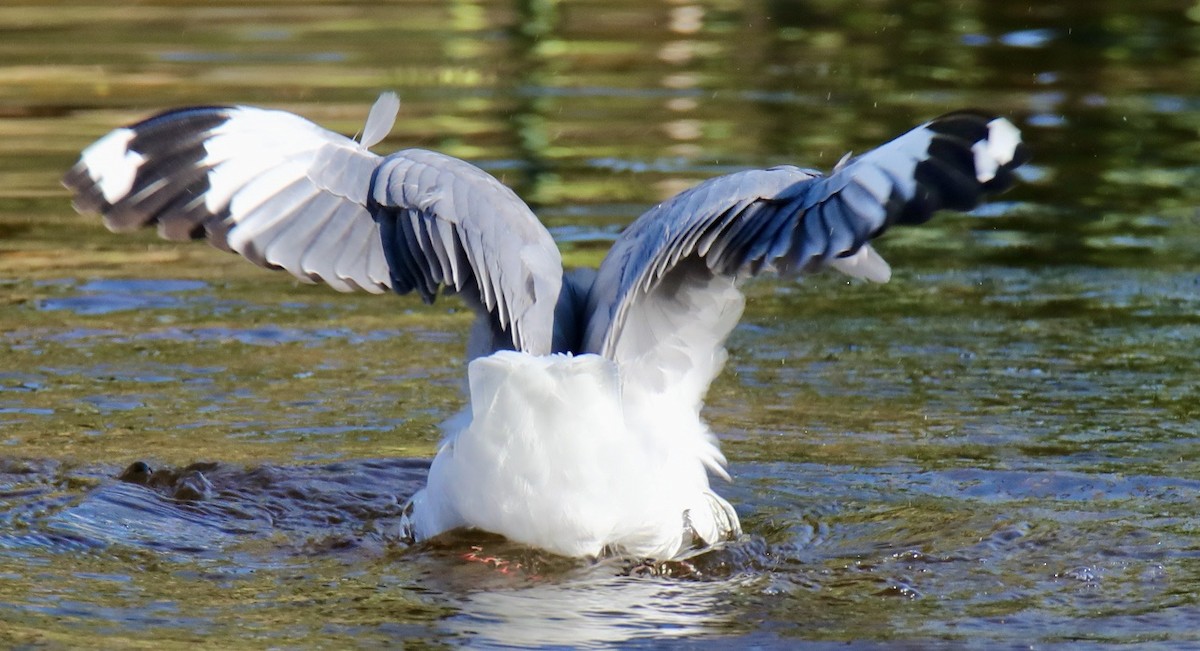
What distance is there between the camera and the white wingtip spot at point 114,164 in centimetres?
434

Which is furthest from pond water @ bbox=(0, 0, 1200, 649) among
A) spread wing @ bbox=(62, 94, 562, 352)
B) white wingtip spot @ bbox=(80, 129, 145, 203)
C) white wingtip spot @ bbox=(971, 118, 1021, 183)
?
white wingtip spot @ bbox=(971, 118, 1021, 183)

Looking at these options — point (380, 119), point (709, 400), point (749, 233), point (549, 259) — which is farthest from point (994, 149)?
point (709, 400)

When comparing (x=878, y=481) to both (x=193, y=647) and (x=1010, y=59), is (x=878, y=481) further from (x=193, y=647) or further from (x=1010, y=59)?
(x=1010, y=59)

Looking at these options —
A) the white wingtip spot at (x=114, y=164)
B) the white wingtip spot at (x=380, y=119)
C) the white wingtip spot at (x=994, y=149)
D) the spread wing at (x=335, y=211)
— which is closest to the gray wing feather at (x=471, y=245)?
the spread wing at (x=335, y=211)

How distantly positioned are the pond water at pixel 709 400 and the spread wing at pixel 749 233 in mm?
552

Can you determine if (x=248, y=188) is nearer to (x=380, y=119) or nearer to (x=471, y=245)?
(x=380, y=119)

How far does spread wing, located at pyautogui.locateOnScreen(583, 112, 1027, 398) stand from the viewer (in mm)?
3807

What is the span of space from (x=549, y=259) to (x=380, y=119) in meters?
0.58

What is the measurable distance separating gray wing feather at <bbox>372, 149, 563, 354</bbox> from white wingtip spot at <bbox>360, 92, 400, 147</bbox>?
0.11 meters

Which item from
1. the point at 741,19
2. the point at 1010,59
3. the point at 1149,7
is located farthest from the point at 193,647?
the point at 1149,7

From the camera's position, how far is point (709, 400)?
231 inches

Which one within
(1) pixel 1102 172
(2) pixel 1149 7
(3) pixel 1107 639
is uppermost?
(2) pixel 1149 7

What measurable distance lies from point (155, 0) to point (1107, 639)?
11.8m

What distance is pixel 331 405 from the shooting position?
18.9 ft
